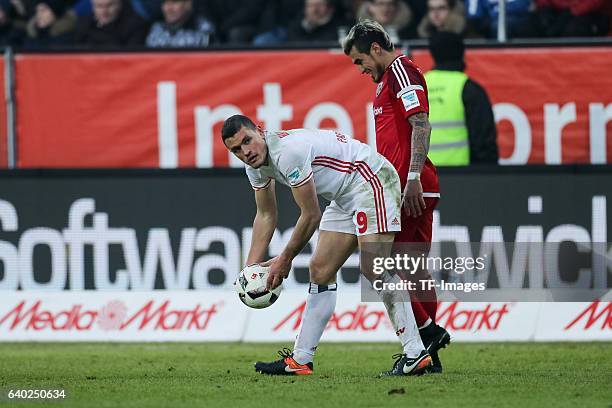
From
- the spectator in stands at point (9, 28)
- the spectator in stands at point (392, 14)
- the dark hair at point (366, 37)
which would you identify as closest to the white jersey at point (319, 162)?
the dark hair at point (366, 37)

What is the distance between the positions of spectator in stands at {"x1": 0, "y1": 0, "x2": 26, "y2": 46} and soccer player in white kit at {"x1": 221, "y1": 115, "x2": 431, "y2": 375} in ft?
27.0

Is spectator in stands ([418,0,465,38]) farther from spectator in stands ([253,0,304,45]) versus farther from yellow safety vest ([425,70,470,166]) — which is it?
yellow safety vest ([425,70,470,166])

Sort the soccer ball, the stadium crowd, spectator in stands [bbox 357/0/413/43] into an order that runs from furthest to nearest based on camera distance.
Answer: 1. spectator in stands [bbox 357/0/413/43]
2. the stadium crowd
3. the soccer ball

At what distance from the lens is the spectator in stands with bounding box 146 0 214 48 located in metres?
15.1

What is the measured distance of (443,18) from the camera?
46.5 ft

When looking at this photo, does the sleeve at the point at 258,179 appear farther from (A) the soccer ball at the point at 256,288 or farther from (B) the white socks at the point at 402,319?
(B) the white socks at the point at 402,319

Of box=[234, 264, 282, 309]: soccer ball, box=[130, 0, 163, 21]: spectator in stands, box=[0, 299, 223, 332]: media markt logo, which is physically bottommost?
box=[0, 299, 223, 332]: media markt logo

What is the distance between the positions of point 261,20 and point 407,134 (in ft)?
23.1

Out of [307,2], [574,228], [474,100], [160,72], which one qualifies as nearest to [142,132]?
[160,72]

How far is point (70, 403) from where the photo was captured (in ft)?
24.3

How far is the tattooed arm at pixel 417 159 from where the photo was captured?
864cm

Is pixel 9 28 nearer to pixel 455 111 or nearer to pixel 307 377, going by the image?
pixel 455 111

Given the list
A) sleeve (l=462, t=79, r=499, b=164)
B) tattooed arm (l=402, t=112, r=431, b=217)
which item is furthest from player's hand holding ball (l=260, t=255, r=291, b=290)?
sleeve (l=462, t=79, r=499, b=164)

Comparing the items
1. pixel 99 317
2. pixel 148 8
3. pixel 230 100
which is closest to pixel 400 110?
pixel 99 317
